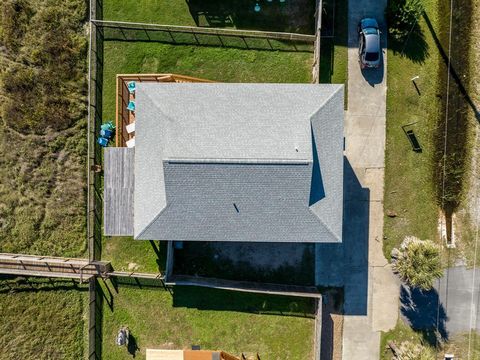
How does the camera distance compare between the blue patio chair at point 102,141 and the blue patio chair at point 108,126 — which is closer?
the blue patio chair at point 108,126

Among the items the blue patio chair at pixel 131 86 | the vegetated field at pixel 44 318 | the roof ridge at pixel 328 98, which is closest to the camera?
the roof ridge at pixel 328 98

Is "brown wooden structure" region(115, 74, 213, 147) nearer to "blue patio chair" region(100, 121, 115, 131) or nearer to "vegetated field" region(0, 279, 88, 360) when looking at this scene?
"blue patio chair" region(100, 121, 115, 131)

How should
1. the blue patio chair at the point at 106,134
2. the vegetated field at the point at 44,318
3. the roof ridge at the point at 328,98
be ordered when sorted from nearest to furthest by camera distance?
the roof ridge at the point at 328,98 < the blue patio chair at the point at 106,134 < the vegetated field at the point at 44,318

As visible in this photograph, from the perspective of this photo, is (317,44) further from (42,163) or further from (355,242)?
(42,163)

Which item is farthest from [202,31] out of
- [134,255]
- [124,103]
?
[134,255]

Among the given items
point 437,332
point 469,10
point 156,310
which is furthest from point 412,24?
point 156,310

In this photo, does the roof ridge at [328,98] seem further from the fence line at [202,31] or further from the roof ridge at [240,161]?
the fence line at [202,31]

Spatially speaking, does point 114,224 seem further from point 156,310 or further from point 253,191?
point 253,191

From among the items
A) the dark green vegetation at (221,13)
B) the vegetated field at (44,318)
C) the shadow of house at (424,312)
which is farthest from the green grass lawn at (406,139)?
the vegetated field at (44,318)
